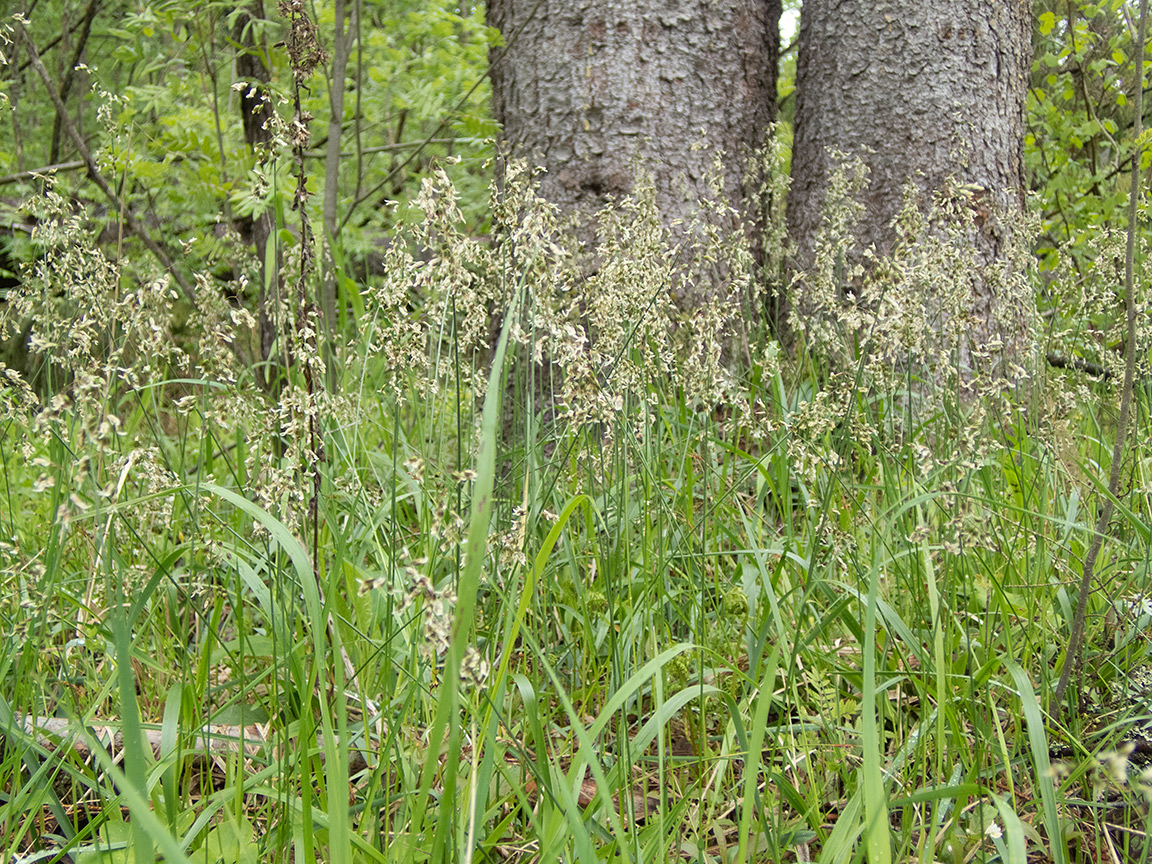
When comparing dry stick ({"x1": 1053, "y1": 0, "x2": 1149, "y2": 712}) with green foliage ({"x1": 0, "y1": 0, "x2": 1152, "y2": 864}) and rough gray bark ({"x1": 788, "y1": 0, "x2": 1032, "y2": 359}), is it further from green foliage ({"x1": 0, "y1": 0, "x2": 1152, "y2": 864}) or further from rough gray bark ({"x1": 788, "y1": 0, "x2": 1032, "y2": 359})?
rough gray bark ({"x1": 788, "y1": 0, "x2": 1032, "y2": 359})

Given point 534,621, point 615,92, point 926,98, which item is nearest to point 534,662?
point 534,621

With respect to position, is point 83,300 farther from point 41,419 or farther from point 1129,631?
point 1129,631

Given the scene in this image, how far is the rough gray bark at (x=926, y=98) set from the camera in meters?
3.14

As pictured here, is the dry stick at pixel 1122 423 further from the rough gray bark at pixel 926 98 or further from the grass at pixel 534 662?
the rough gray bark at pixel 926 98

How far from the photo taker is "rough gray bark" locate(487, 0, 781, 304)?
2986 mm

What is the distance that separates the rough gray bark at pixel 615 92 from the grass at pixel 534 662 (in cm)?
116

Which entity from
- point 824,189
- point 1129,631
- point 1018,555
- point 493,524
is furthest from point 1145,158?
point 493,524

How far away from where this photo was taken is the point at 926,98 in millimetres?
3158

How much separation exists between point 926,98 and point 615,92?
120 centimetres

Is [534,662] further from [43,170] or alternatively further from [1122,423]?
[43,170]

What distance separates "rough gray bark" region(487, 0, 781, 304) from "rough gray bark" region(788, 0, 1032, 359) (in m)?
0.50

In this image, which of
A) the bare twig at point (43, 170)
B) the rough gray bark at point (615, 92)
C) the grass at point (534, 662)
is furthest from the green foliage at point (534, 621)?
the rough gray bark at point (615, 92)

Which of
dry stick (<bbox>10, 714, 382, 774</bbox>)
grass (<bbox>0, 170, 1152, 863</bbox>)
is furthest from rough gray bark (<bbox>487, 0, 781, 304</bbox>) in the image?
dry stick (<bbox>10, 714, 382, 774</bbox>)

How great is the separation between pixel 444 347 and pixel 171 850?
1773mm
